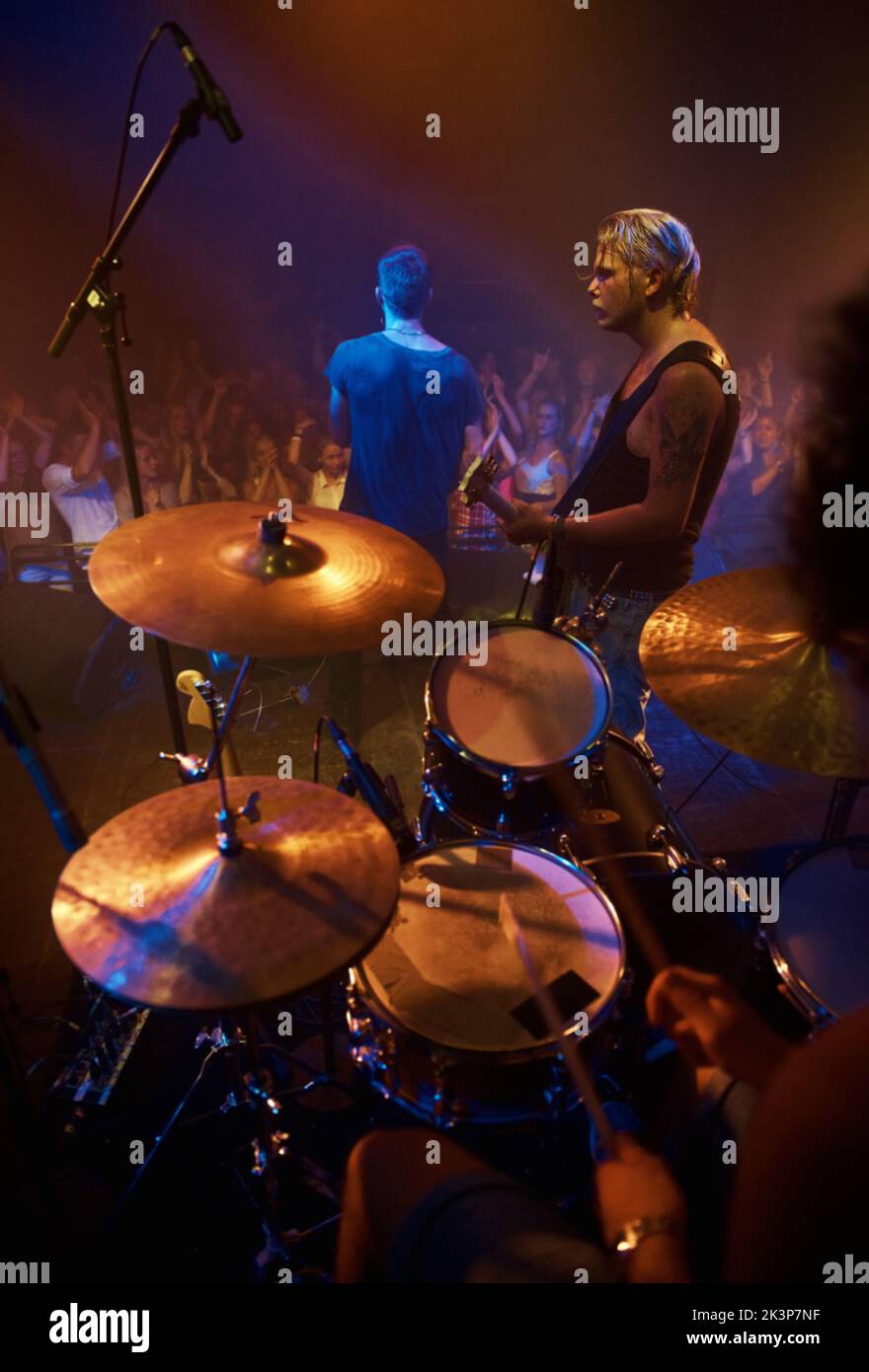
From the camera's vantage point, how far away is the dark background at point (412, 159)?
17.7ft

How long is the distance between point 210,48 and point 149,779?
16.9 ft

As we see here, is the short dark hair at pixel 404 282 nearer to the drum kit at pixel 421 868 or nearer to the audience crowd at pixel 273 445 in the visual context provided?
the audience crowd at pixel 273 445

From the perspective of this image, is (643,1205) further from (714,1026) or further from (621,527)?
(621,527)

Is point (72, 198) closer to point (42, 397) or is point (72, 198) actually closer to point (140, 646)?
point (42, 397)

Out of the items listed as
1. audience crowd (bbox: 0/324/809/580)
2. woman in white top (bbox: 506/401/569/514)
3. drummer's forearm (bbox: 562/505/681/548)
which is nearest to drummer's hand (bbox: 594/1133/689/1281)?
drummer's forearm (bbox: 562/505/681/548)

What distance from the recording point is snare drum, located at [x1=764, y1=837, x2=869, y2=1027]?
175 centimetres

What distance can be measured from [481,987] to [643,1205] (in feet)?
2.01

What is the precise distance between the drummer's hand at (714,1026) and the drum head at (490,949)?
10.6 inches

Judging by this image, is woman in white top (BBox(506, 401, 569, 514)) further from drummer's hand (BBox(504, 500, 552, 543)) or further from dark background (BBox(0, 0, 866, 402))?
drummer's hand (BBox(504, 500, 552, 543))

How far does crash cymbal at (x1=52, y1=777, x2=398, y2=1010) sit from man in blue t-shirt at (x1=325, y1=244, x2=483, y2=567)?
3193 millimetres

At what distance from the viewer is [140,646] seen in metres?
4.66

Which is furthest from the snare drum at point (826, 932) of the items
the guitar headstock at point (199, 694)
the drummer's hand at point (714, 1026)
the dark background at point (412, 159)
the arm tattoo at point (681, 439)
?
the dark background at point (412, 159)

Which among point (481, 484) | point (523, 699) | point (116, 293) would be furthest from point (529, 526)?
point (116, 293)

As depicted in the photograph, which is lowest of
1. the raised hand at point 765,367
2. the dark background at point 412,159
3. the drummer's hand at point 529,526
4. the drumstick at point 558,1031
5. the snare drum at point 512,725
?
the drumstick at point 558,1031
